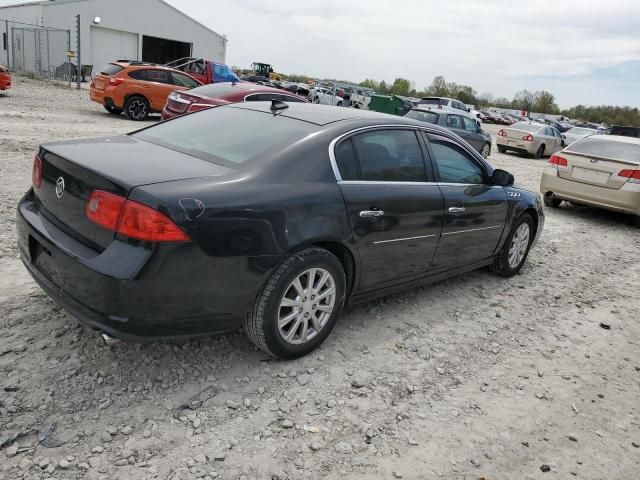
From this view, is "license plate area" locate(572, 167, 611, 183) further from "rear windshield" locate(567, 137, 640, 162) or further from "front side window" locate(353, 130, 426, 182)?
"front side window" locate(353, 130, 426, 182)

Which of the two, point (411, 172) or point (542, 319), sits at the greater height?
point (411, 172)

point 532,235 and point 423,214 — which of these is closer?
point 423,214

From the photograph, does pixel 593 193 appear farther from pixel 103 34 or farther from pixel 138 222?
pixel 103 34

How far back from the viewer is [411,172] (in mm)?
4117

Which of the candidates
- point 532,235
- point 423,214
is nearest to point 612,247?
point 532,235

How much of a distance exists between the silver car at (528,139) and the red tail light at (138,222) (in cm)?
1867

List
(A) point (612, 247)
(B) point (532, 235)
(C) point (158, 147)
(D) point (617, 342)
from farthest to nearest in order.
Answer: (A) point (612, 247)
(B) point (532, 235)
(D) point (617, 342)
(C) point (158, 147)

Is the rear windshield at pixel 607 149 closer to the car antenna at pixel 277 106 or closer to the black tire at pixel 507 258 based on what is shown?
the black tire at pixel 507 258

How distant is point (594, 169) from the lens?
8.95m

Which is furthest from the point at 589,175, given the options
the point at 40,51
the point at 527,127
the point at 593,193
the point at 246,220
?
the point at 40,51

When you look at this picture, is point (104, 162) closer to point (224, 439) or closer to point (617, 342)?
point (224, 439)

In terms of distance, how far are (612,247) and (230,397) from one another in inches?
263

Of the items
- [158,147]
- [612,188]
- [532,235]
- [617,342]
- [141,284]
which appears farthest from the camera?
[612,188]

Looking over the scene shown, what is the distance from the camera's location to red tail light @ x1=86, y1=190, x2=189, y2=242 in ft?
8.70
